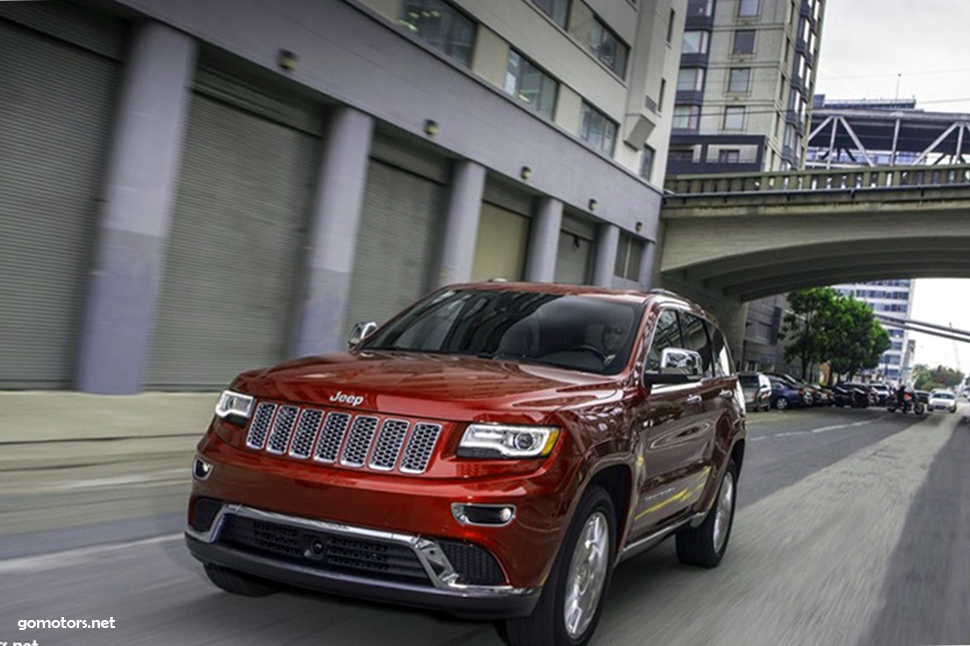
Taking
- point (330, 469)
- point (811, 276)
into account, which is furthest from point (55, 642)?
point (811, 276)

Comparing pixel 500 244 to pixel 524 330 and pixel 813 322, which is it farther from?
pixel 813 322

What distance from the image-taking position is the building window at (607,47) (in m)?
29.7

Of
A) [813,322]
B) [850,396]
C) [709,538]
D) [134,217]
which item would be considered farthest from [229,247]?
[813,322]

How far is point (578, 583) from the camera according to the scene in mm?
4199

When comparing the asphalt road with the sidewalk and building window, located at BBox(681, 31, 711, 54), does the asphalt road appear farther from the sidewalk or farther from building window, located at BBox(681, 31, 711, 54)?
building window, located at BBox(681, 31, 711, 54)

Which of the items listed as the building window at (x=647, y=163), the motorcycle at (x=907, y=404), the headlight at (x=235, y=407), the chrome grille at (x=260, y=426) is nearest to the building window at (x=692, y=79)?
the motorcycle at (x=907, y=404)

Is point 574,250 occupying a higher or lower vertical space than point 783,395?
higher

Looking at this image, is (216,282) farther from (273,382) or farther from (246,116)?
(273,382)

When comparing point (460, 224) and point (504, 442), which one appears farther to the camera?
point (460, 224)

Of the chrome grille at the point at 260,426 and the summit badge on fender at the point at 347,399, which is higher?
the summit badge on fender at the point at 347,399

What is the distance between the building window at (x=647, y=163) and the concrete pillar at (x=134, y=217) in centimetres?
2364

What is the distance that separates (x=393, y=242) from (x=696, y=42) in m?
52.5

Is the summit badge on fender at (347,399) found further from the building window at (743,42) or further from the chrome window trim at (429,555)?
the building window at (743,42)

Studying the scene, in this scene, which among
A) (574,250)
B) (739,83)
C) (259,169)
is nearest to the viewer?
(259,169)
